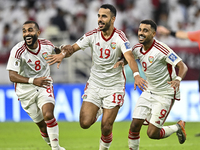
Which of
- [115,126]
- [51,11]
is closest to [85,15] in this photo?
[51,11]

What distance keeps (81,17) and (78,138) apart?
601cm

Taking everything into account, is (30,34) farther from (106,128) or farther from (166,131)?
(166,131)

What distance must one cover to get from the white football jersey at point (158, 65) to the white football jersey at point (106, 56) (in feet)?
1.10

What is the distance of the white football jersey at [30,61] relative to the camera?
677 cm

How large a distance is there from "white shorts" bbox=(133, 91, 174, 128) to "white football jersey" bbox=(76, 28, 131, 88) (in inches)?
19.2

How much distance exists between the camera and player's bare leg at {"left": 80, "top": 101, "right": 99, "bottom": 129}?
256 inches

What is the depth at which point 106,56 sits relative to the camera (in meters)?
6.64

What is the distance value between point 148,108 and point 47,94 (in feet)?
5.73

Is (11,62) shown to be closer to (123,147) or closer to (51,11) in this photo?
(123,147)

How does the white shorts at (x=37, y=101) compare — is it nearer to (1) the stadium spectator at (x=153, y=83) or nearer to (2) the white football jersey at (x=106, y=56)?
(2) the white football jersey at (x=106, y=56)

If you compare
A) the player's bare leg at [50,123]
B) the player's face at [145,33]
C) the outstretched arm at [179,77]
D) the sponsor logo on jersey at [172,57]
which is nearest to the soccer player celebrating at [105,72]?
the player's face at [145,33]

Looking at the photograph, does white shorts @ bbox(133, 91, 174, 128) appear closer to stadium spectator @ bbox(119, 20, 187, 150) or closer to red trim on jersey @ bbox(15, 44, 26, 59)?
stadium spectator @ bbox(119, 20, 187, 150)

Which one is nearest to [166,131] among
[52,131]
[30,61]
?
[52,131]

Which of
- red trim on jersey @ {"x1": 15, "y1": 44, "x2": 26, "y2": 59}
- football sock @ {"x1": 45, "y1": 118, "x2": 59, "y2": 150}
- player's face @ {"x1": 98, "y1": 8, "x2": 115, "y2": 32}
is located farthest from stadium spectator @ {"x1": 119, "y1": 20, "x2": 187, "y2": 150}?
red trim on jersey @ {"x1": 15, "y1": 44, "x2": 26, "y2": 59}
